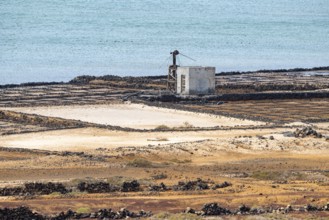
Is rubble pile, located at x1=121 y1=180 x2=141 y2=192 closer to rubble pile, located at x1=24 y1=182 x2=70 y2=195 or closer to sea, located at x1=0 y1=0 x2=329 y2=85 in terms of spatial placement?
rubble pile, located at x1=24 y1=182 x2=70 y2=195

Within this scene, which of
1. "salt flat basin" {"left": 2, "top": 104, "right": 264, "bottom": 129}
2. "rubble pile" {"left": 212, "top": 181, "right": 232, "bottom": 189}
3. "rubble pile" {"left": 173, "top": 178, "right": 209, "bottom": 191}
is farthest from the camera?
"salt flat basin" {"left": 2, "top": 104, "right": 264, "bottom": 129}

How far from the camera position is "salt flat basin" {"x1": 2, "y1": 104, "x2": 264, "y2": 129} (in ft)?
182

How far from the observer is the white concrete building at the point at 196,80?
66.9 metres

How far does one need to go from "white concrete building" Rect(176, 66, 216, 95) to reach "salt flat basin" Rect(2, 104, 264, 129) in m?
4.66

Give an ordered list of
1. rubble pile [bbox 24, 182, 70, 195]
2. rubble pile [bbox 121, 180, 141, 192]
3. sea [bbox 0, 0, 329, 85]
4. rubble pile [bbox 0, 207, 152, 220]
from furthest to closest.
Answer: sea [bbox 0, 0, 329, 85], rubble pile [bbox 121, 180, 141, 192], rubble pile [bbox 24, 182, 70, 195], rubble pile [bbox 0, 207, 152, 220]

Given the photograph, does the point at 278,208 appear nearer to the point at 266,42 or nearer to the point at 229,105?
the point at 229,105

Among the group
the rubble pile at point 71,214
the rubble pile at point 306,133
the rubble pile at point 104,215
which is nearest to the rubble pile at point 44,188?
the rubble pile at point 71,214

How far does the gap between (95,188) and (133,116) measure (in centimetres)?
2338

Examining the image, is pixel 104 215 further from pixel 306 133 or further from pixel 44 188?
pixel 306 133

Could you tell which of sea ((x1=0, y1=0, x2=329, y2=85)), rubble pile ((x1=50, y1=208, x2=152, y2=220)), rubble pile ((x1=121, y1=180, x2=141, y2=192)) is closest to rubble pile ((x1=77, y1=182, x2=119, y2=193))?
rubble pile ((x1=121, y1=180, x2=141, y2=192))

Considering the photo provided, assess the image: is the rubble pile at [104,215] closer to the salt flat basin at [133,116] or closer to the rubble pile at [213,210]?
the rubble pile at [213,210]

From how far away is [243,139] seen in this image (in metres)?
48.2

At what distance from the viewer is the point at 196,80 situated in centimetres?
6712

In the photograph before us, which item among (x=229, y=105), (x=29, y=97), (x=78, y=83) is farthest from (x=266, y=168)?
(x=78, y=83)
